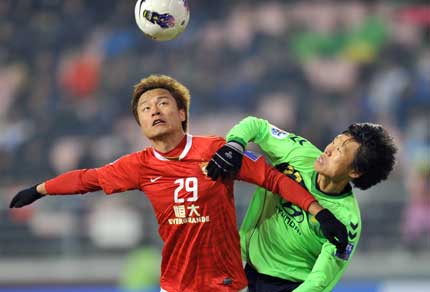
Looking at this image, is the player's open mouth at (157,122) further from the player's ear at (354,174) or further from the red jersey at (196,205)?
the player's ear at (354,174)

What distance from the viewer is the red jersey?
4402 millimetres

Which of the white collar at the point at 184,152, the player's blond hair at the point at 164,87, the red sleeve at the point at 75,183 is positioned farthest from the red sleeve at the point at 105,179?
the player's blond hair at the point at 164,87

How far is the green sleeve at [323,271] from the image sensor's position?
4418mm

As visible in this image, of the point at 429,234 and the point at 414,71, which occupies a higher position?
the point at 414,71

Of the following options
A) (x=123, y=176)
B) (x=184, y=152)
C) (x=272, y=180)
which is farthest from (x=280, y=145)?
(x=123, y=176)

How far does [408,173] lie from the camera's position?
384 inches

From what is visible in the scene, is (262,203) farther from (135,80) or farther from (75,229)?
(135,80)

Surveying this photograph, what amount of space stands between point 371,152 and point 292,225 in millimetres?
514

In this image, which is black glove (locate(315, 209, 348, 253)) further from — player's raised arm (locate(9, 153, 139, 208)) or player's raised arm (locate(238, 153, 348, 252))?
player's raised arm (locate(9, 153, 139, 208))

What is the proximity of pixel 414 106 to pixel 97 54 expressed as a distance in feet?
12.2

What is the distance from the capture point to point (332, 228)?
14.1 ft

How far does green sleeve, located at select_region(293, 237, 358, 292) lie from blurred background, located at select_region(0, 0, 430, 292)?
14.0ft

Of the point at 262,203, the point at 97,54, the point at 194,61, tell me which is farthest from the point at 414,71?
the point at 262,203

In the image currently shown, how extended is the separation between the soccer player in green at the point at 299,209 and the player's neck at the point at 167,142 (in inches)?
10.2
